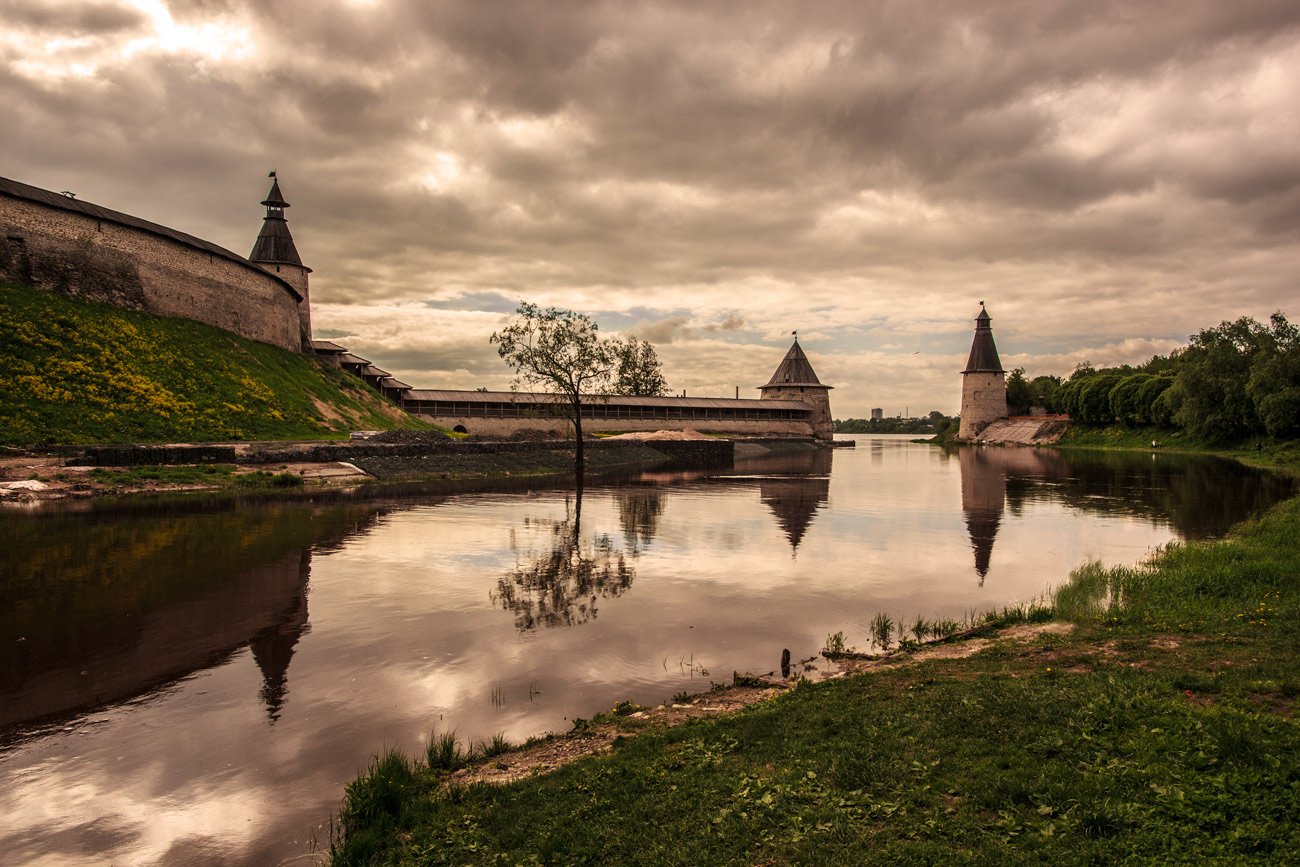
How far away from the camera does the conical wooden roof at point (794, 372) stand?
83188 mm

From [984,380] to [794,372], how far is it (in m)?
24.8

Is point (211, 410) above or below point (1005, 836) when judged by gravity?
above

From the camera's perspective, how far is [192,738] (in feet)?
18.2

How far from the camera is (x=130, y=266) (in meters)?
37.8

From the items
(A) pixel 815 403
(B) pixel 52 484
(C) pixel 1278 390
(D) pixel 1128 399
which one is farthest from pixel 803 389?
(B) pixel 52 484

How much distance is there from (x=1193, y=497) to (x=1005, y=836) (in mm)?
26022

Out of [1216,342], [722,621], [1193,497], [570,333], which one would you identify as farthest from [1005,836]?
[1216,342]

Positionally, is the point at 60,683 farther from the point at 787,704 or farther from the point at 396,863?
the point at 787,704

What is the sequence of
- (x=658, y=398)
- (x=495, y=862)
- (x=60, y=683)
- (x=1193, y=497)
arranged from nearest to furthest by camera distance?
(x=495, y=862) → (x=60, y=683) → (x=1193, y=497) → (x=658, y=398)

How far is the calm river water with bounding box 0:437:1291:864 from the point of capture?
484 centimetres

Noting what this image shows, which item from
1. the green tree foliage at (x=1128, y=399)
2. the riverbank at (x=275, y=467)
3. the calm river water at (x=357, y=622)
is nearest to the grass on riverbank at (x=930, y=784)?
the calm river water at (x=357, y=622)

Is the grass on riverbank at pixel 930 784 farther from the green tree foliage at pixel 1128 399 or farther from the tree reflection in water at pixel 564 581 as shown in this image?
the green tree foliage at pixel 1128 399

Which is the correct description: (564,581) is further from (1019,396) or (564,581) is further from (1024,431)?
(1019,396)

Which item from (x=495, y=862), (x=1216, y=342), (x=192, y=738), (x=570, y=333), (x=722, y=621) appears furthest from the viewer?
(x=1216, y=342)
